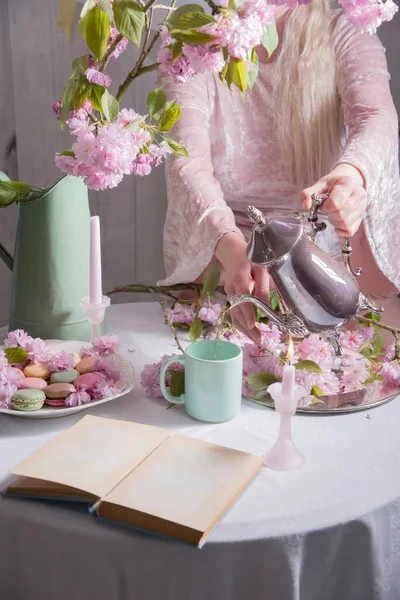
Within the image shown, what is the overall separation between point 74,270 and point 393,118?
0.78m

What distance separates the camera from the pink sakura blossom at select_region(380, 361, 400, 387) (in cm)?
94

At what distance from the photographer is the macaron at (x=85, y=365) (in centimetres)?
90

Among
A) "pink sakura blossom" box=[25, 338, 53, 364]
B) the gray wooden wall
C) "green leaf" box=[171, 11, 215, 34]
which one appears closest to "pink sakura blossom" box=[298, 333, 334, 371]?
"pink sakura blossom" box=[25, 338, 53, 364]

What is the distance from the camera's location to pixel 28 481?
682mm

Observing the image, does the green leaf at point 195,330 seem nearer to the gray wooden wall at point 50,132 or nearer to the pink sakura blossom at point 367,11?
the pink sakura blossom at point 367,11

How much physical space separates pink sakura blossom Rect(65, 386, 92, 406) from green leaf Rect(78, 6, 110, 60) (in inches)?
15.6

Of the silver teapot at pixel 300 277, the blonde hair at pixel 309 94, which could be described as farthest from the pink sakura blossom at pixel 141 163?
the blonde hair at pixel 309 94

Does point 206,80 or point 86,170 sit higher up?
point 206,80

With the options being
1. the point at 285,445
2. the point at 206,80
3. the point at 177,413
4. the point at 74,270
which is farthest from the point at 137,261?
the point at 285,445

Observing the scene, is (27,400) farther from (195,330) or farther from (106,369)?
(195,330)

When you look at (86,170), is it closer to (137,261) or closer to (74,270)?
(74,270)

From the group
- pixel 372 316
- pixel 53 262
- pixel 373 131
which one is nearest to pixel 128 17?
pixel 53 262

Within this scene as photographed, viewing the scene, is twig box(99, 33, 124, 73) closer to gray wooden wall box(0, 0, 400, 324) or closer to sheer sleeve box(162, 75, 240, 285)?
sheer sleeve box(162, 75, 240, 285)

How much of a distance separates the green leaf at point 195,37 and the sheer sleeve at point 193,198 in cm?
53
